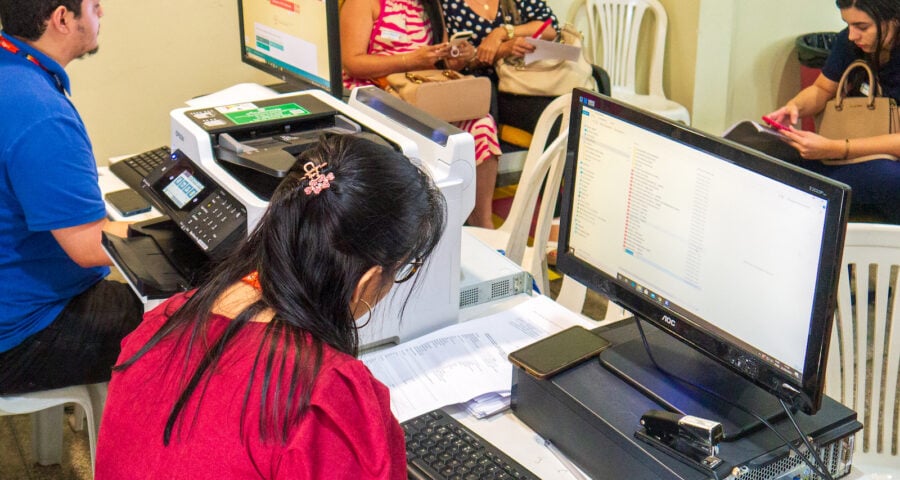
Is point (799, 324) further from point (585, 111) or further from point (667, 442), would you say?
point (585, 111)

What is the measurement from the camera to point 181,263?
1812 mm

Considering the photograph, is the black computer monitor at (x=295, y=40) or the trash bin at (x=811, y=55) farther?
the trash bin at (x=811, y=55)

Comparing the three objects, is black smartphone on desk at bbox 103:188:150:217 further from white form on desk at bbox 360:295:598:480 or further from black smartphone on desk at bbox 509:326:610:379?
black smartphone on desk at bbox 509:326:610:379

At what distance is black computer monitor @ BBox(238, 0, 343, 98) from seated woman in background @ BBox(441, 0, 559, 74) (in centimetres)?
90

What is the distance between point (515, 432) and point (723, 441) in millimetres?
331

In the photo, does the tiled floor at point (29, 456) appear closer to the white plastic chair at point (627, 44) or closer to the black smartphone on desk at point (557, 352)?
the black smartphone on desk at point (557, 352)

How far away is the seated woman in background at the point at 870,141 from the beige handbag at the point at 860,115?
0.03 meters

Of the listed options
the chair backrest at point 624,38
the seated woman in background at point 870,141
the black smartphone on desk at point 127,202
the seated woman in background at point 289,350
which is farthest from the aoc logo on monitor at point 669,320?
the chair backrest at point 624,38

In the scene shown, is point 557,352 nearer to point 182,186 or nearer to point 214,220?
point 214,220

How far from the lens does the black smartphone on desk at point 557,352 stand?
1393mm

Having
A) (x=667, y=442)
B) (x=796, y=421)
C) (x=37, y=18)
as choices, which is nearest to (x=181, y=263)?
(x=37, y=18)

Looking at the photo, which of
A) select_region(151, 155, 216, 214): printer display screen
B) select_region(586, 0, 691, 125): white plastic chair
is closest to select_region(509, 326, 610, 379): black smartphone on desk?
select_region(151, 155, 216, 214): printer display screen

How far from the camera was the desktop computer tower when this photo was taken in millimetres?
1195

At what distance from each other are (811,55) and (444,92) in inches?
75.7
